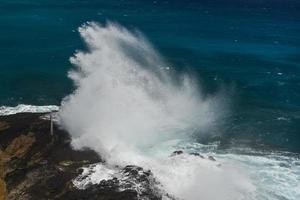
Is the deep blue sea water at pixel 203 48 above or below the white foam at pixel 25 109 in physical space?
above

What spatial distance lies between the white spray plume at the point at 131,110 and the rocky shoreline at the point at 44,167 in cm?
164

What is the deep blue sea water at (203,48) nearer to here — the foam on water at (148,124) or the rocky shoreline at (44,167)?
the foam on water at (148,124)

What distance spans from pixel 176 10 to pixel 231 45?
29719mm

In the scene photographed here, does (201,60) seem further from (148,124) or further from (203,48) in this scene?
(148,124)

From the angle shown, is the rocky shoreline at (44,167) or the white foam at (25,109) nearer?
the rocky shoreline at (44,167)

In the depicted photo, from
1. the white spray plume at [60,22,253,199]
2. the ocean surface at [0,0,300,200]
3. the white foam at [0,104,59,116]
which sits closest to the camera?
the white spray plume at [60,22,253,199]

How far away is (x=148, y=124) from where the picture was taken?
2259 inches

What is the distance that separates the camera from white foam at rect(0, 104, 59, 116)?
196ft

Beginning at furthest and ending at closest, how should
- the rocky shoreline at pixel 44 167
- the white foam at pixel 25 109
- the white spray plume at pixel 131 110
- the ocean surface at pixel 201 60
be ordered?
1. the white foam at pixel 25 109
2. the ocean surface at pixel 201 60
3. the white spray plume at pixel 131 110
4. the rocky shoreline at pixel 44 167

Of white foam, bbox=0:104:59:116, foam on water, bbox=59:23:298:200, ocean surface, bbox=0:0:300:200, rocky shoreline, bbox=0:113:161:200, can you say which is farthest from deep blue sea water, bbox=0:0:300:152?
rocky shoreline, bbox=0:113:161:200

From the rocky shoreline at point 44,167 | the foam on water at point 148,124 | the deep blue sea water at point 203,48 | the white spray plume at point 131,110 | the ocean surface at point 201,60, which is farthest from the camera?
the deep blue sea water at point 203,48

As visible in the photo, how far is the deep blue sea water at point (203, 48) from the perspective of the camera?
6400 cm

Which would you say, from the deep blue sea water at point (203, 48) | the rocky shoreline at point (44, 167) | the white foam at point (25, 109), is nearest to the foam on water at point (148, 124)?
the rocky shoreline at point (44, 167)

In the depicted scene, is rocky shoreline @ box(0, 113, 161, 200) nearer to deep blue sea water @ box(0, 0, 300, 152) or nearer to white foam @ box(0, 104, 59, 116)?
white foam @ box(0, 104, 59, 116)
